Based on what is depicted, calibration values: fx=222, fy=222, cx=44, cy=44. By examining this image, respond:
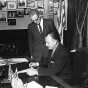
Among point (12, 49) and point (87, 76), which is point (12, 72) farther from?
point (87, 76)

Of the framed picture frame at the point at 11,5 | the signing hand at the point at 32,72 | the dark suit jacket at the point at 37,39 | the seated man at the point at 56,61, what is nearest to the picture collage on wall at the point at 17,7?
the framed picture frame at the point at 11,5

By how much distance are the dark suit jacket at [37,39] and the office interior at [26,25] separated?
0.11 feet

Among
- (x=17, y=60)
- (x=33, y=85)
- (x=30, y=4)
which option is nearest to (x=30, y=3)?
(x=30, y=4)

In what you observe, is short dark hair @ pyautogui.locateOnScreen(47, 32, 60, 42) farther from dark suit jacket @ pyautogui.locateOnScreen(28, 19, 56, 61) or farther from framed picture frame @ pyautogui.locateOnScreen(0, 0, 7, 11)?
framed picture frame @ pyautogui.locateOnScreen(0, 0, 7, 11)

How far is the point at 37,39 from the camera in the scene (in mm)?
1647

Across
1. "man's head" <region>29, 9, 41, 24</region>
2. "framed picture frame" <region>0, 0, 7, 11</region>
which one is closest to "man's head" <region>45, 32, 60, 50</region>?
"man's head" <region>29, 9, 41, 24</region>

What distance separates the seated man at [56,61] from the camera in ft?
4.90

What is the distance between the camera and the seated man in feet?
4.90

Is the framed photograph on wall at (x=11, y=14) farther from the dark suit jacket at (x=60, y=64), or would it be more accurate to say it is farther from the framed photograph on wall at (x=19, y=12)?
the dark suit jacket at (x=60, y=64)

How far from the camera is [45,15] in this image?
163 centimetres

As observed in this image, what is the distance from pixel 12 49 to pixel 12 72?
177 mm

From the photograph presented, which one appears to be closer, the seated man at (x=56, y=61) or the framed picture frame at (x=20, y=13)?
the seated man at (x=56, y=61)

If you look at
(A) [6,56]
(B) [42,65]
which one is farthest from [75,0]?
(A) [6,56]

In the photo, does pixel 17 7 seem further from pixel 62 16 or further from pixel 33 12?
pixel 62 16
